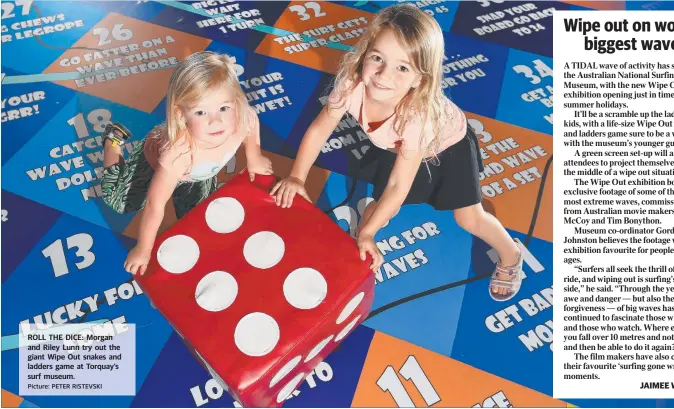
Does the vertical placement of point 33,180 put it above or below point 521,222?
above

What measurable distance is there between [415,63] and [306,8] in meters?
1.24

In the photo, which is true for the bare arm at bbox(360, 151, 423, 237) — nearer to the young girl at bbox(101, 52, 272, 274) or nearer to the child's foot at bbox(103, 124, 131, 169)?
the young girl at bbox(101, 52, 272, 274)

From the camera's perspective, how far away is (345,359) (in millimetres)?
1321

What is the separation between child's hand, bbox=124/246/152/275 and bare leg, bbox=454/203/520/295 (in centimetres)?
79

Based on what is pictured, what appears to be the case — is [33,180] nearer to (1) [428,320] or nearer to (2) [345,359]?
(2) [345,359]

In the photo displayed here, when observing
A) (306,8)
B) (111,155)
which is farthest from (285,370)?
(306,8)

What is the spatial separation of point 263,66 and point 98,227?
847mm

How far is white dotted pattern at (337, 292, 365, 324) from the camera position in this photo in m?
1.09

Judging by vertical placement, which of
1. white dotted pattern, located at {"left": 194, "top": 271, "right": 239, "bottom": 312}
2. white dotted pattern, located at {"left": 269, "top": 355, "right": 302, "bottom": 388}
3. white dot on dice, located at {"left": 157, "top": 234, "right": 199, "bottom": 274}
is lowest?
white dotted pattern, located at {"left": 269, "top": 355, "right": 302, "bottom": 388}

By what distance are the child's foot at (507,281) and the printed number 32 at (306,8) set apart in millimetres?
1300

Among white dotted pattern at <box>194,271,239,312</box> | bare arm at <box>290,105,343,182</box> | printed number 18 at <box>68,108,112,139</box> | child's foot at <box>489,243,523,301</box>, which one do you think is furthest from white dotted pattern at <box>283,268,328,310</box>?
printed number 18 at <box>68,108,112,139</box>

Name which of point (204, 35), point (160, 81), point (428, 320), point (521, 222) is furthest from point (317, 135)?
point (204, 35)

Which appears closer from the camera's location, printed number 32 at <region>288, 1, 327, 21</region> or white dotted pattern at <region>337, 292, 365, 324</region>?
white dotted pattern at <region>337, 292, 365, 324</region>

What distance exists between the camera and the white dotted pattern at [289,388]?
117 centimetres
